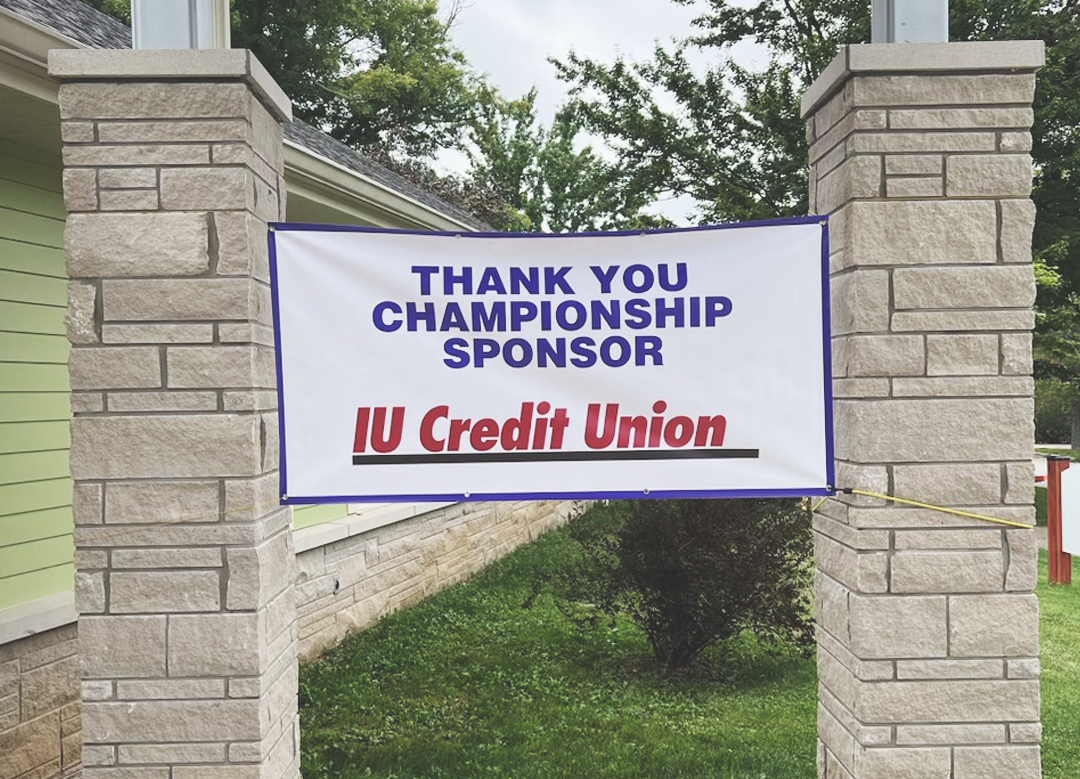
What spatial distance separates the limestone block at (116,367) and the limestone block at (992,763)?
2854 mm

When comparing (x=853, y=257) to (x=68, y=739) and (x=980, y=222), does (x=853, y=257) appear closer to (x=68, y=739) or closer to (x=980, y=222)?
(x=980, y=222)

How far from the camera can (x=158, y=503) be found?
293cm

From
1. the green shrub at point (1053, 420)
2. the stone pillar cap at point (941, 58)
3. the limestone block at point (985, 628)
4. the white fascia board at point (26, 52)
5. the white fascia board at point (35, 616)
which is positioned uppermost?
the white fascia board at point (26, 52)

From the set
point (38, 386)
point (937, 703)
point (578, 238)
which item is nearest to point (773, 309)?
point (578, 238)

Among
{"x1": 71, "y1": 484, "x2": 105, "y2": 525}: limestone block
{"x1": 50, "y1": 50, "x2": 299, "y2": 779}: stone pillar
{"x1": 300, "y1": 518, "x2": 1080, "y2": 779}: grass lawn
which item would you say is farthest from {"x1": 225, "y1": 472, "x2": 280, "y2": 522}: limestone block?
{"x1": 300, "y1": 518, "x2": 1080, "y2": 779}: grass lawn

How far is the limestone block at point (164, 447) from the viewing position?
291 centimetres

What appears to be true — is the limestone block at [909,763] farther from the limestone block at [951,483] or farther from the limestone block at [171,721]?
the limestone block at [171,721]

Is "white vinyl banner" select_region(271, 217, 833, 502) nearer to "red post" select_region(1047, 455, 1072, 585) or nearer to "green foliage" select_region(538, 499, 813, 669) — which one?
"green foliage" select_region(538, 499, 813, 669)

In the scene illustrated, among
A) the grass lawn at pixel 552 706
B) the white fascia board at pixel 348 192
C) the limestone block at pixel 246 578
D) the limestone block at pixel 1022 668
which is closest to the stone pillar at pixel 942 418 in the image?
the limestone block at pixel 1022 668

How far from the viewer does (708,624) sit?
6.21m

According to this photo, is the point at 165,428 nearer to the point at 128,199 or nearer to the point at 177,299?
the point at 177,299

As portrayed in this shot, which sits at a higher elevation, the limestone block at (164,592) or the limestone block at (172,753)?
the limestone block at (164,592)

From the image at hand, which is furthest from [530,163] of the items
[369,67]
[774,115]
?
[774,115]

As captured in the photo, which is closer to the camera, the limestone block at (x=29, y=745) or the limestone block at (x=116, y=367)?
the limestone block at (x=116, y=367)
